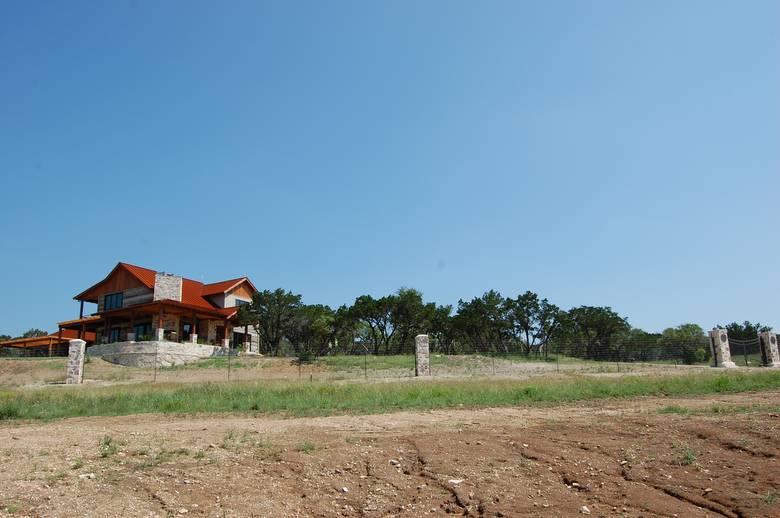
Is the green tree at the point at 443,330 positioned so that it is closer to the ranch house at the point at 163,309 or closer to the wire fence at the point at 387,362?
the wire fence at the point at 387,362

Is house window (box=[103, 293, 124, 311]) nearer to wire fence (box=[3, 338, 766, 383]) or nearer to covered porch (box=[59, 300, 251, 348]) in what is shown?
covered porch (box=[59, 300, 251, 348])

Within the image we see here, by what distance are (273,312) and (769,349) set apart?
33938mm

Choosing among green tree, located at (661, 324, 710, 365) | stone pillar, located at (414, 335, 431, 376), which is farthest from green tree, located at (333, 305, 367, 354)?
green tree, located at (661, 324, 710, 365)

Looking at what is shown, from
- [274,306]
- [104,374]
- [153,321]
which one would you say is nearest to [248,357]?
[274,306]

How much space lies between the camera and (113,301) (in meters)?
46.1

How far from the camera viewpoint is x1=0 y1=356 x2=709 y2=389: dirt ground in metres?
29.0

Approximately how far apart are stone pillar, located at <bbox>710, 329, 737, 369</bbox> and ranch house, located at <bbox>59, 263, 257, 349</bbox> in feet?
110

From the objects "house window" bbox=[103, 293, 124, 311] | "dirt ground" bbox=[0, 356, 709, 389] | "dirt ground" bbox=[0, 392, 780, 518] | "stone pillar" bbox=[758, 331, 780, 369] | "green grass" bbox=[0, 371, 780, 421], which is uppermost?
"house window" bbox=[103, 293, 124, 311]

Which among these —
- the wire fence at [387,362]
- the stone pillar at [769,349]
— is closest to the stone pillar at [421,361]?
the wire fence at [387,362]

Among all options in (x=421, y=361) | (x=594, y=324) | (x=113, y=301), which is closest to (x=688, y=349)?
(x=594, y=324)

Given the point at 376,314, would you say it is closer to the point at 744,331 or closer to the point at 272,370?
the point at 272,370

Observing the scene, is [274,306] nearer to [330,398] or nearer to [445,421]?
[330,398]

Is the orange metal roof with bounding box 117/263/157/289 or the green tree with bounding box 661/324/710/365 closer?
the green tree with bounding box 661/324/710/365

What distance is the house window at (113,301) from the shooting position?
45.6 meters
